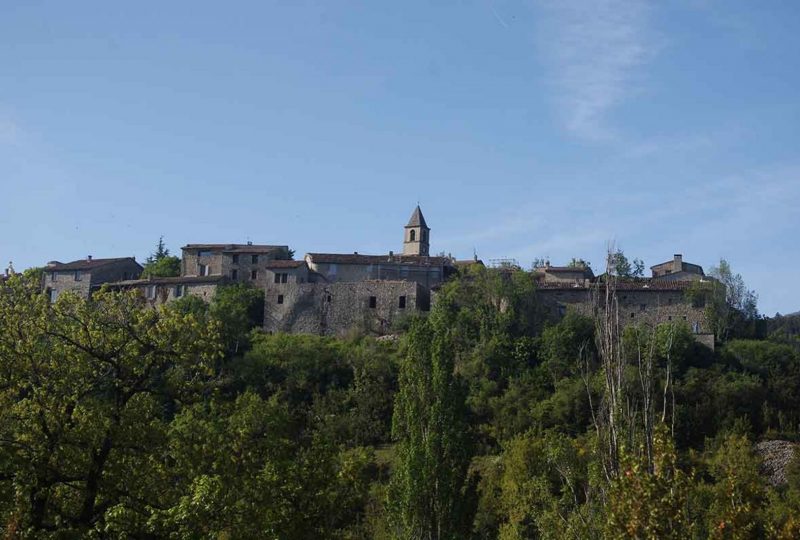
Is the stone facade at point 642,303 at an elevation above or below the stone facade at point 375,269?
below

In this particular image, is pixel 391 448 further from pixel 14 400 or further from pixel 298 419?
pixel 14 400

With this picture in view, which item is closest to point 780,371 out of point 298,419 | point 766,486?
point 766,486

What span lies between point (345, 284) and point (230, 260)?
28.1 feet

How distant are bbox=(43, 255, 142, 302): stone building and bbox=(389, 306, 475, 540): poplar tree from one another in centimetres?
3536

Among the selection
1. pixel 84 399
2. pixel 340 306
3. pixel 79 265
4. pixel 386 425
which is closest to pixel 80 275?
pixel 79 265

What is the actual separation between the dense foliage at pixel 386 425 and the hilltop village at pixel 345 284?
1.84 metres

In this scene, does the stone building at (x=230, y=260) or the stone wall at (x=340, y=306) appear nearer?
the stone wall at (x=340, y=306)

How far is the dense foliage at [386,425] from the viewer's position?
18.2m

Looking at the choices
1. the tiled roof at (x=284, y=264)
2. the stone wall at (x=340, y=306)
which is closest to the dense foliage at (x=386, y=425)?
the stone wall at (x=340, y=306)

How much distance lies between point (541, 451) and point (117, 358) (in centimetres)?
2937

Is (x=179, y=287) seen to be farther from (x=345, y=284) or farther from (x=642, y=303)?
(x=642, y=303)

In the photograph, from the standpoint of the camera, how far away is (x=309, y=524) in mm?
20656

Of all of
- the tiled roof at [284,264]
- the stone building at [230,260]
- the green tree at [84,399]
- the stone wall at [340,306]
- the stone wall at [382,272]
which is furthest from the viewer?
the stone building at [230,260]

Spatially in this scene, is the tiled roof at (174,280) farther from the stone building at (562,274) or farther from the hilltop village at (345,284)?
the stone building at (562,274)
